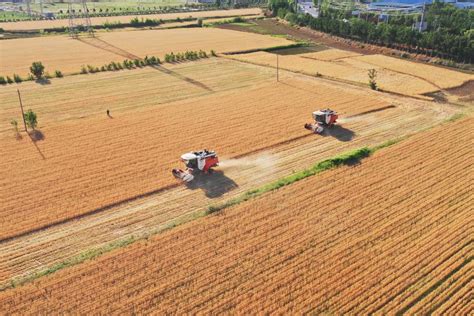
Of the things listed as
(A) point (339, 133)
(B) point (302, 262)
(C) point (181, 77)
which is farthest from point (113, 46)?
(B) point (302, 262)

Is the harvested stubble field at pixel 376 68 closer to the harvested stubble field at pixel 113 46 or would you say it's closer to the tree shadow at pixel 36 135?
the harvested stubble field at pixel 113 46

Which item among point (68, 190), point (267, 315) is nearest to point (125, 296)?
point (267, 315)

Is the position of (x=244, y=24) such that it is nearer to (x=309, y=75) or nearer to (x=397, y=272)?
(x=309, y=75)

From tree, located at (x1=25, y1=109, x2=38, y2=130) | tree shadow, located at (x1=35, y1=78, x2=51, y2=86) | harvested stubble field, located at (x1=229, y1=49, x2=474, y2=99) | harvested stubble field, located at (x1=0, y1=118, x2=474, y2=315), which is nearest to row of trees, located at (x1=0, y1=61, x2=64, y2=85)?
tree shadow, located at (x1=35, y1=78, x2=51, y2=86)

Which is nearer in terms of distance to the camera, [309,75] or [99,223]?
[99,223]

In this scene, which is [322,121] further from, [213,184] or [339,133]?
[213,184]

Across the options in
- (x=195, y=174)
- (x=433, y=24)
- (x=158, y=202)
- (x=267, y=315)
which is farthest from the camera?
(x=433, y=24)

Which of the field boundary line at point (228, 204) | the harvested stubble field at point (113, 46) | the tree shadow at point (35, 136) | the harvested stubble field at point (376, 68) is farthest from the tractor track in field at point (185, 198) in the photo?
the harvested stubble field at point (113, 46)
